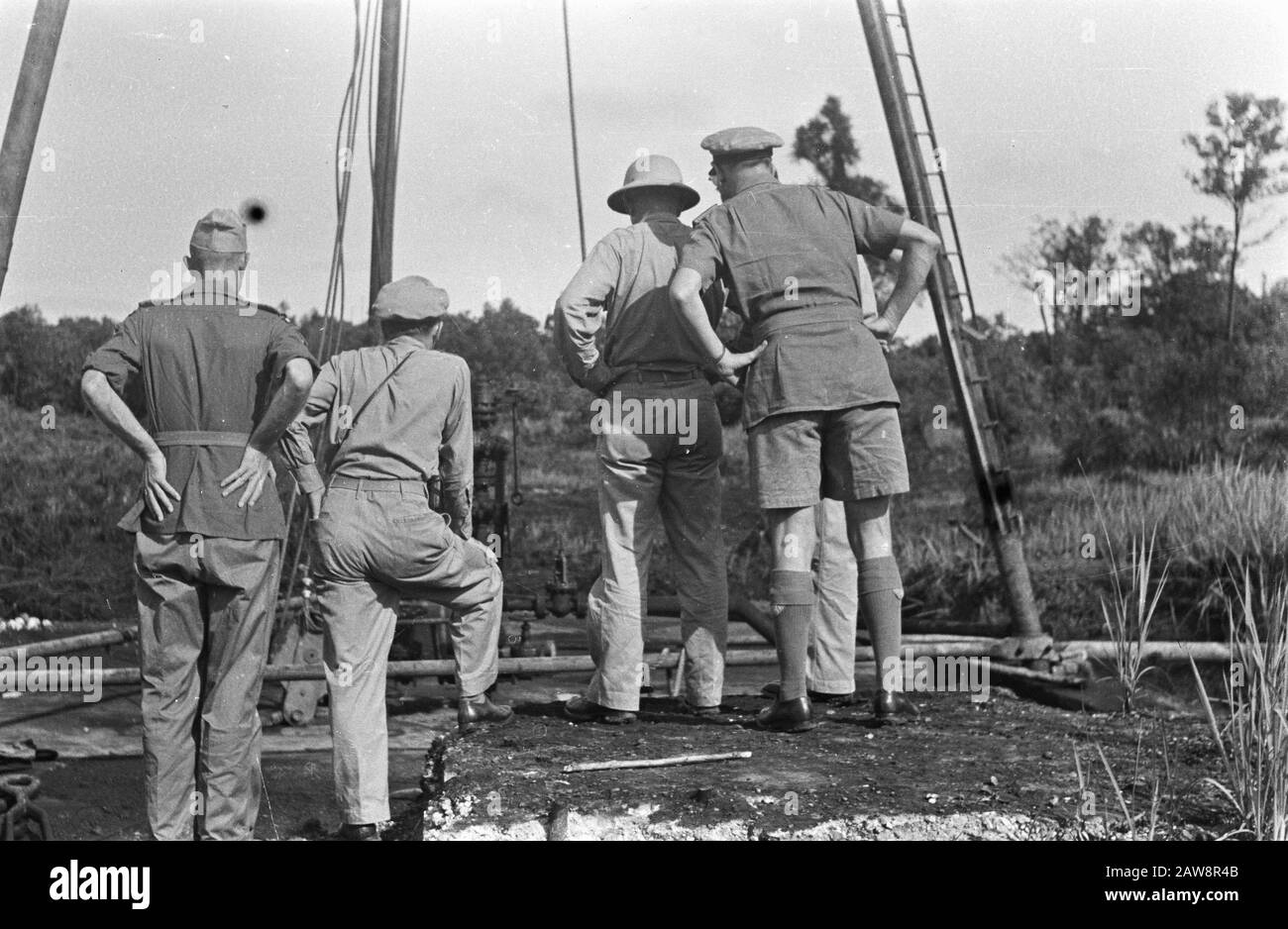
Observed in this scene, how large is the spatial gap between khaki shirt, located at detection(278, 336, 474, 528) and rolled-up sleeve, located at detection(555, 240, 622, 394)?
0.40 meters

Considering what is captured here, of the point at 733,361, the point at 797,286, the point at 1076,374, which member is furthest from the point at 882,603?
the point at 1076,374

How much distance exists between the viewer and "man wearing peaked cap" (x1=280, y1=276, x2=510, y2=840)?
502 cm

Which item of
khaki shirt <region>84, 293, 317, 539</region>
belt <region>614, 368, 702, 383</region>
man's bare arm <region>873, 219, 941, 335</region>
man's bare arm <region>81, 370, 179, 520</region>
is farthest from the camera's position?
belt <region>614, 368, 702, 383</region>

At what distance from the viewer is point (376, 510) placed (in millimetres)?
5031

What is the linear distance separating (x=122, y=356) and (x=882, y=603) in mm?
2679

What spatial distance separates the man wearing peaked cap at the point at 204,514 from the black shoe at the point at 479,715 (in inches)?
35.5

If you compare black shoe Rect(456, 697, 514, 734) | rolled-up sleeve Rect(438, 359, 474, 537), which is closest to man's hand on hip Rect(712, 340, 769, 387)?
rolled-up sleeve Rect(438, 359, 474, 537)

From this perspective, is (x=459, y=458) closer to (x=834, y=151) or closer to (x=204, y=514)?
(x=204, y=514)

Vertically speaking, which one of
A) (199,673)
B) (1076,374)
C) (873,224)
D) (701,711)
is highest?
(1076,374)

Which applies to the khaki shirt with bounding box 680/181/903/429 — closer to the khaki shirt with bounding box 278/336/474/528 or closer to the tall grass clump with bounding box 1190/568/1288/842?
the khaki shirt with bounding box 278/336/474/528

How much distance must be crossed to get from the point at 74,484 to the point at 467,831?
21675 mm

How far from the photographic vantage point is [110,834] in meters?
6.73

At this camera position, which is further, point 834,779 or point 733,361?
point 733,361

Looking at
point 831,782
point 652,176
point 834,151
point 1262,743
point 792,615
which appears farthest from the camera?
A: point 834,151
